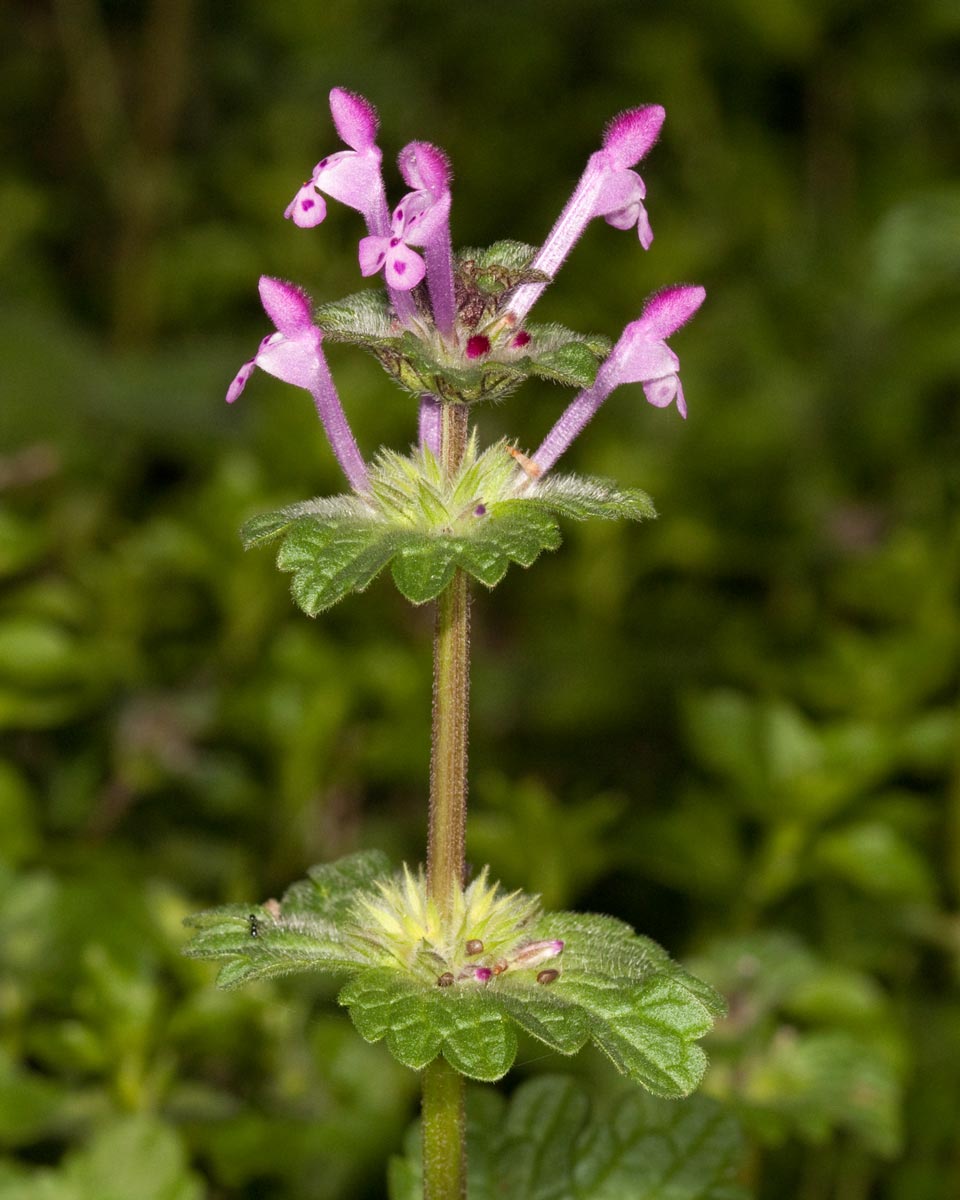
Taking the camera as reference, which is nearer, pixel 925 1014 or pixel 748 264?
pixel 925 1014

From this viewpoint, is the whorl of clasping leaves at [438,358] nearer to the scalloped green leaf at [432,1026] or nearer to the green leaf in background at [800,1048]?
the scalloped green leaf at [432,1026]

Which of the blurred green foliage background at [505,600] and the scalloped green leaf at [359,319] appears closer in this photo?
the scalloped green leaf at [359,319]

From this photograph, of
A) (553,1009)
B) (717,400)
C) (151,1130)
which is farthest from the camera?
(717,400)

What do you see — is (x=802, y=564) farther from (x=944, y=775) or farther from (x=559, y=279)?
(x=559, y=279)

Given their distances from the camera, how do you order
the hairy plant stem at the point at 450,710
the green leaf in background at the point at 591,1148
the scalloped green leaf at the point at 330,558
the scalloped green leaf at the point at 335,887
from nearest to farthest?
the scalloped green leaf at the point at 330,558 < the hairy plant stem at the point at 450,710 < the scalloped green leaf at the point at 335,887 < the green leaf in background at the point at 591,1148

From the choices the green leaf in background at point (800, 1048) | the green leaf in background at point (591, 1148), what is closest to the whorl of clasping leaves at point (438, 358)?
the green leaf in background at point (591, 1148)

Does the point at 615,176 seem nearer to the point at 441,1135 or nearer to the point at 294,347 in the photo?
the point at 294,347

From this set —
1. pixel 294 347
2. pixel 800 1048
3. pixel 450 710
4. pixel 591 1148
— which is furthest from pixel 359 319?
pixel 800 1048

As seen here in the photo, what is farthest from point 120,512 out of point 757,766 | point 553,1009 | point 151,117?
point 553,1009

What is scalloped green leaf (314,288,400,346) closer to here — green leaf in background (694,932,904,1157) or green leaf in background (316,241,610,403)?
green leaf in background (316,241,610,403)
